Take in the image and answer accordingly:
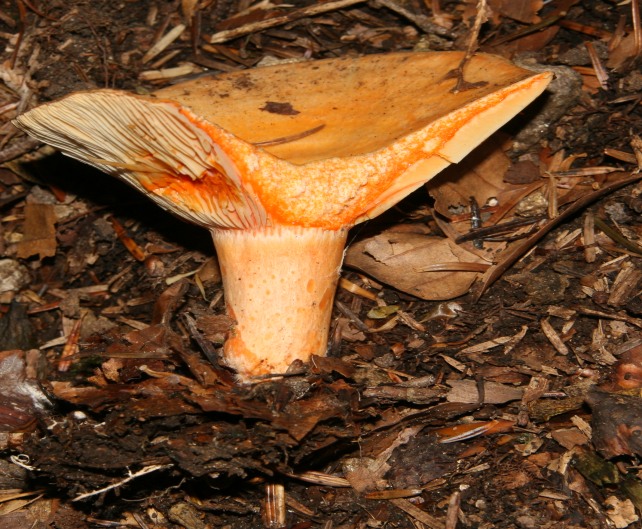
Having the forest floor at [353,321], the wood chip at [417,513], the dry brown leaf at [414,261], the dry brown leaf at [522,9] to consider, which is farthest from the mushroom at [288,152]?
the dry brown leaf at [522,9]

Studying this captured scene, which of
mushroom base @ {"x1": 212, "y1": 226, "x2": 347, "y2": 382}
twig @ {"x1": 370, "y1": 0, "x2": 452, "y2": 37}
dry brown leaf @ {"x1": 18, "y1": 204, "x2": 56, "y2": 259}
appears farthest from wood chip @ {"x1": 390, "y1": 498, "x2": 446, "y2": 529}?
twig @ {"x1": 370, "y1": 0, "x2": 452, "y2": 37}

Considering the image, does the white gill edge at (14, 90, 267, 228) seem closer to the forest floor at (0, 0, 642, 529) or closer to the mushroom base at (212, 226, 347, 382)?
the mushroom base at (212, 226, 347, 382)

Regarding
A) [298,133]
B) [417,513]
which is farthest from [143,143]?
[417,513]

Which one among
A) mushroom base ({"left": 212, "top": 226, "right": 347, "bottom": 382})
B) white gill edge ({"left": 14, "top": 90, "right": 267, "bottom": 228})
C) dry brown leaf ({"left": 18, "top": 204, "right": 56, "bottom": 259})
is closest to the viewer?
white gill edge ({"left": 14, "top": 90, "right": 267, "bottom": 228})

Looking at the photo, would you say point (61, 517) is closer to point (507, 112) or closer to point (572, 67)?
point (507, 112)

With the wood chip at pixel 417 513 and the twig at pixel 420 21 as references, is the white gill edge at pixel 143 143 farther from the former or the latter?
the twig at pixel 420 21

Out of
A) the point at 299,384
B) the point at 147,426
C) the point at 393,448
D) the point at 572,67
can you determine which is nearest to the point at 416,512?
the point at 393,448
